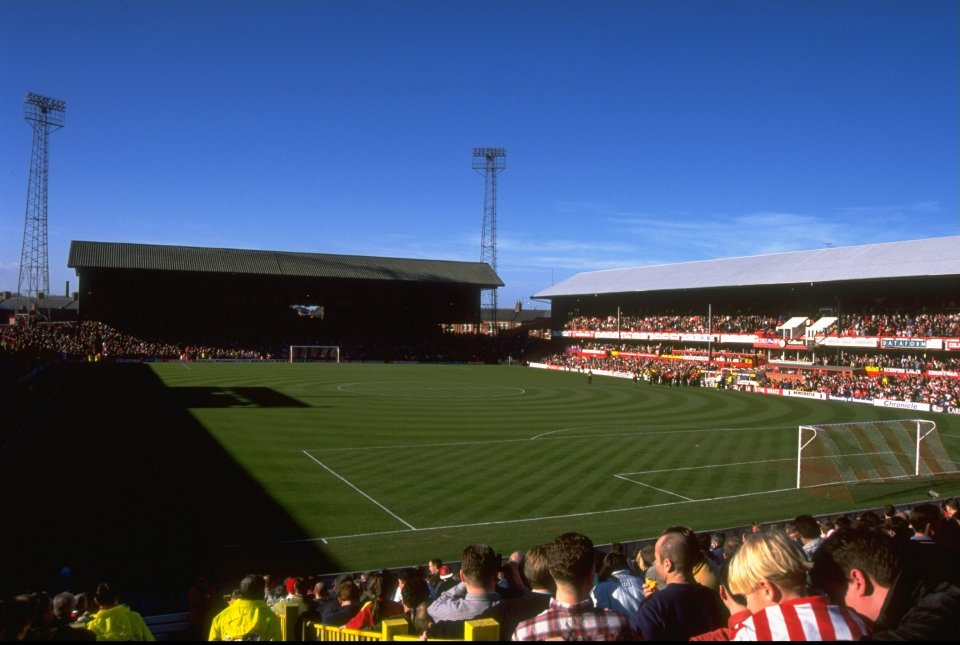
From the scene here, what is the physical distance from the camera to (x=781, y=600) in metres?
3.67

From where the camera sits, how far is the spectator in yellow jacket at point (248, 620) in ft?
20.7

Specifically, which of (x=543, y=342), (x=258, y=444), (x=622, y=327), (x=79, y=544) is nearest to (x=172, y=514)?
(x=79, y=544)

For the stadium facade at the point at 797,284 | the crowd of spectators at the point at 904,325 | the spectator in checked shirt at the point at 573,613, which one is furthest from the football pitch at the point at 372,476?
the stadium facade at the point at 797,284

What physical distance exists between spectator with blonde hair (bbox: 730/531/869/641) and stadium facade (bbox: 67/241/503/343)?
78578 millimetres

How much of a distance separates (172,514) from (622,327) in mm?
65888

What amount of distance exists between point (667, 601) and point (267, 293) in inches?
3244

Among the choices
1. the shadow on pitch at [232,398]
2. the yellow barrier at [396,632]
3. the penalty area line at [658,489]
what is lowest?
the penalty area line at [658,489]

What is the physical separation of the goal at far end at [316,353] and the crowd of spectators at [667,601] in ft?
235

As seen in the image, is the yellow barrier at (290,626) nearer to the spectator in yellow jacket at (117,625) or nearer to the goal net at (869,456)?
the spectator in yellow jacket at (117,625)

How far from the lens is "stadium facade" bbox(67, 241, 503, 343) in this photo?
74688 millimetres

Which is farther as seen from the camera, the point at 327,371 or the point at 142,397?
the point at 327,371

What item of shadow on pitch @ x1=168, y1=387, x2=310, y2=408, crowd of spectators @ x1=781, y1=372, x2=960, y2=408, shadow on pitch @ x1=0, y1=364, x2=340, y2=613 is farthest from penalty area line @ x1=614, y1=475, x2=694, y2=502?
crowd of spectators @ x1=781, y1=372, x2=960, y2=408

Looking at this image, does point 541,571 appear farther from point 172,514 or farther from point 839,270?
point 839,270

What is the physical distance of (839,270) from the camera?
188 ft
